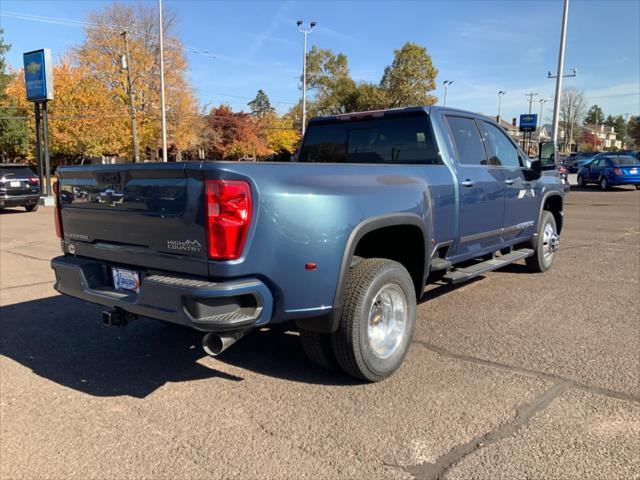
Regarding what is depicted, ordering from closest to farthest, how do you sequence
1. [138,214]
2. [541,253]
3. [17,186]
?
[138,214], [541,253], [17,186]

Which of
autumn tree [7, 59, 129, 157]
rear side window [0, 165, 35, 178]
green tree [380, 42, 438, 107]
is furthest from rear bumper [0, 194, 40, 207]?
green tree [380, 42, 438, 107]

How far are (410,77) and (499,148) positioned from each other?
200 feet

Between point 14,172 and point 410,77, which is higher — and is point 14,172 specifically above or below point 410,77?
below

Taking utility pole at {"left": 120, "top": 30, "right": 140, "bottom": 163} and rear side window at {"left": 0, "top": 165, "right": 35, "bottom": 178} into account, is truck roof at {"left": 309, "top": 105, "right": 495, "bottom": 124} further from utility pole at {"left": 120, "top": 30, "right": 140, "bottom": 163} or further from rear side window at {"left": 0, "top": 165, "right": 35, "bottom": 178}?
utility pole at {"left": 120, "top": 30, "right": 140, "bottom": 163}

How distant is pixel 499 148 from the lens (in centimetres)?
584

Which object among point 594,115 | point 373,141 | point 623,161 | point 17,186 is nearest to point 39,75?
point 17,186

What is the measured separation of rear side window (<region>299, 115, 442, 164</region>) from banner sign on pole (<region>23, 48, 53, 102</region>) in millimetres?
19009

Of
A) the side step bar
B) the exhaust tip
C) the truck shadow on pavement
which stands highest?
the side step bar

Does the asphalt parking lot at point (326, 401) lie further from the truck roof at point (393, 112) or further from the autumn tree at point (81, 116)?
the autumn tree at point (81, 116)

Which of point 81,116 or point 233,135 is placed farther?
point 233,135

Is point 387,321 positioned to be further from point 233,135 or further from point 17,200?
point 233,135

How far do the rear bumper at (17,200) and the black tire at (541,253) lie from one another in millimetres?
15582

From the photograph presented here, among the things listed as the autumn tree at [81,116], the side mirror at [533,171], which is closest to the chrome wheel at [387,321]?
the side mirror at [533,171]

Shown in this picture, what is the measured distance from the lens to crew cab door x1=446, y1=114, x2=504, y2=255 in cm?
481
